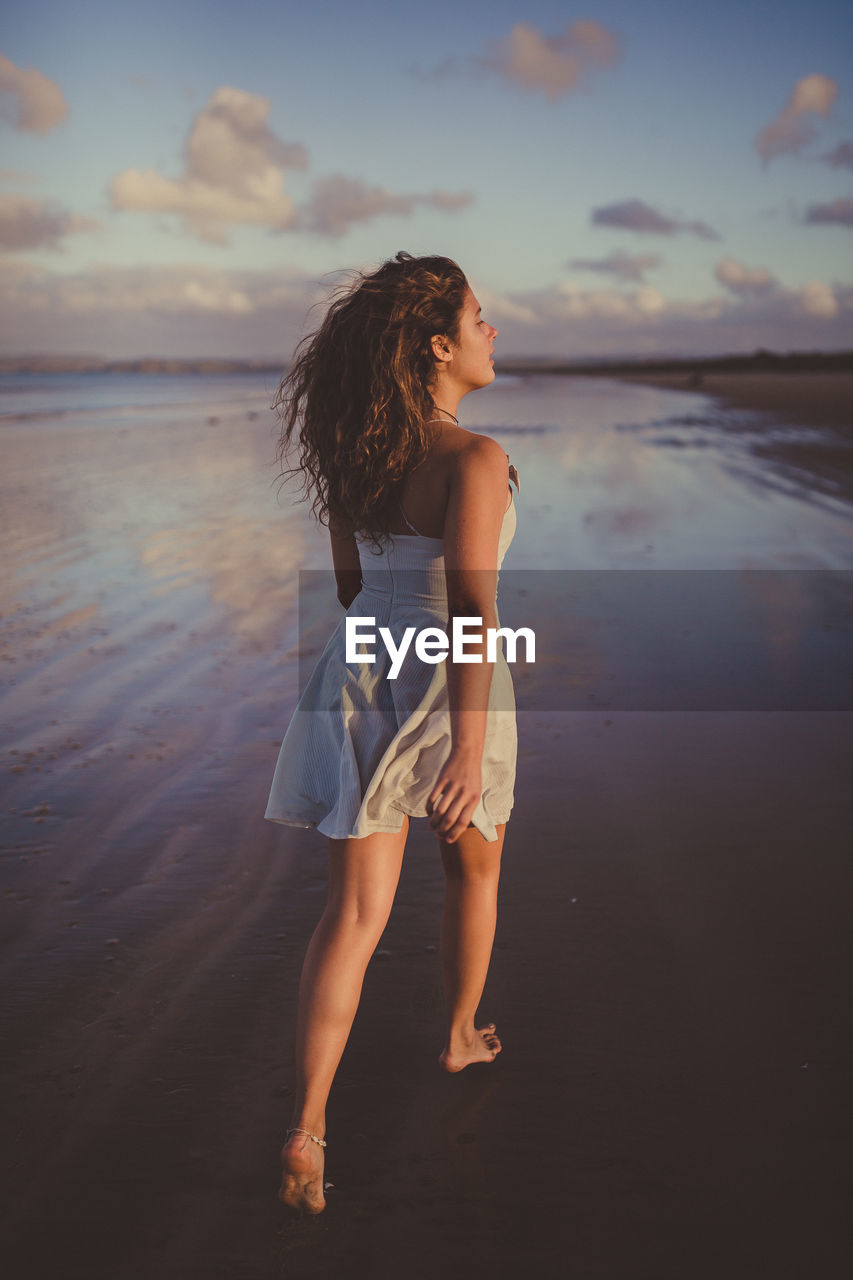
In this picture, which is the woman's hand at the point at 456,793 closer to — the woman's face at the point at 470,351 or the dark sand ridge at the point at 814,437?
the woman's face at the point at 470,351

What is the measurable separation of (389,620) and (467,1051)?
1072 millimetres

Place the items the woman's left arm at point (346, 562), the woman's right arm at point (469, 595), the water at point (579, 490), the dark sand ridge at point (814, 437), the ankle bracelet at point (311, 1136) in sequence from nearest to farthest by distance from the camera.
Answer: the woman's right arm at point (469, 595)
the ankle bracelet at point (311, 1136)
the woman's left arm at point (346, 562)
the water at point (579, 490)
the dark sand ridge at point (814, 437)

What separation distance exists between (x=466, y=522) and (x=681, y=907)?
5.90ft

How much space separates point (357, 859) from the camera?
2092 mm

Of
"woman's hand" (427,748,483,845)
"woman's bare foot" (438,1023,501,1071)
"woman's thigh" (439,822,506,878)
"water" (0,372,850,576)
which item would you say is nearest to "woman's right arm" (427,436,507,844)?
"woman's hand" (427,748,483,845)

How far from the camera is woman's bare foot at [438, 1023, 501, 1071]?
248 cm

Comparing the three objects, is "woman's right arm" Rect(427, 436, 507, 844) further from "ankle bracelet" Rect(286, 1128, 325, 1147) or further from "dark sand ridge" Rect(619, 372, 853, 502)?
"dark sand ridge" Rect(619, 372, 853, 502)

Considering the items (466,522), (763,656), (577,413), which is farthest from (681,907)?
(577,413)

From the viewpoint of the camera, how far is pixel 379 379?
205 cm

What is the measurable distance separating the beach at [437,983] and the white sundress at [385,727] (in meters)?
0.71

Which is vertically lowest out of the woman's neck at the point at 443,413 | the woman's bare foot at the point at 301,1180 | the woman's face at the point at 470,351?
the woman's bare foot at the point at 301,1180

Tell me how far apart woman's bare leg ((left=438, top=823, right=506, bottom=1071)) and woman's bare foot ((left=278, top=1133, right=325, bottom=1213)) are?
508mm

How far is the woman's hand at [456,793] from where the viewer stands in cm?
198

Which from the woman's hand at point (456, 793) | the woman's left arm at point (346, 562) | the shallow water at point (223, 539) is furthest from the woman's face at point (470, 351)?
the shallow water at point (223, 539)
